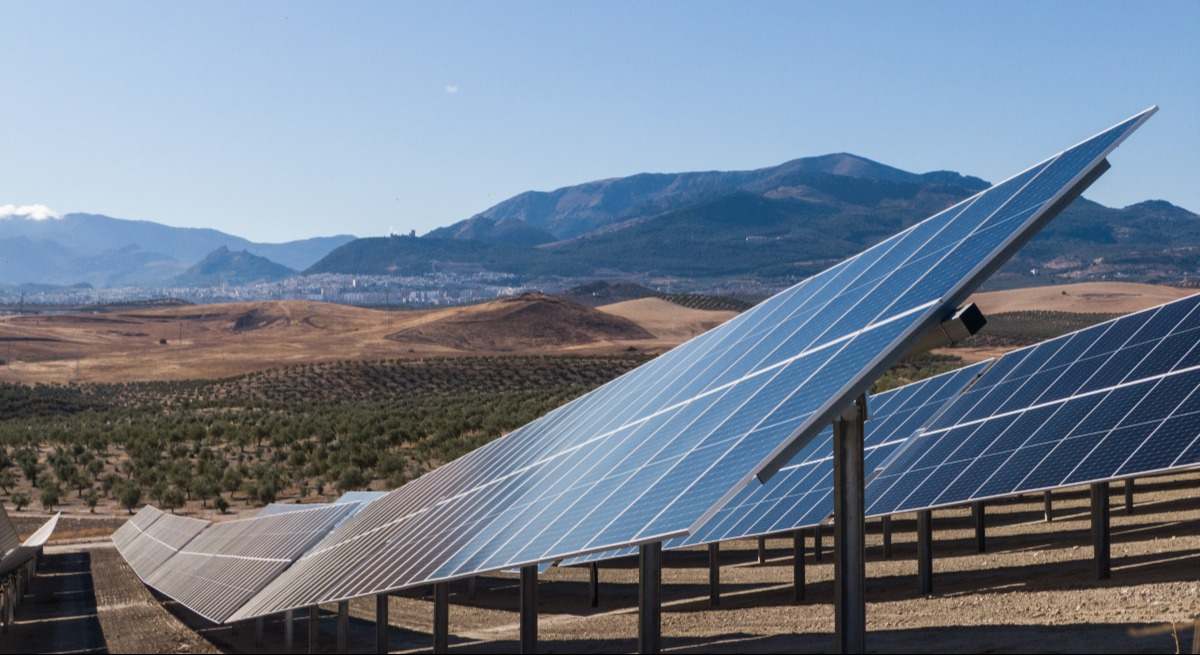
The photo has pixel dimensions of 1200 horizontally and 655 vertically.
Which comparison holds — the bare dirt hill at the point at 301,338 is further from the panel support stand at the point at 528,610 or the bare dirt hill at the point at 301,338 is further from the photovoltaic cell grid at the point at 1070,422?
the panel support stand at the point at 528,610

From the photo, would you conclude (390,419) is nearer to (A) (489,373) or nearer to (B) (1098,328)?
(A) (489,373)

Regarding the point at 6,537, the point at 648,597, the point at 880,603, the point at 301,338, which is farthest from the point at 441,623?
the point at 301,338

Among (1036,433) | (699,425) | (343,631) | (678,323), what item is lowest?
(343,631)

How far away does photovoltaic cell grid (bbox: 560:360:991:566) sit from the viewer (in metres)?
23.6

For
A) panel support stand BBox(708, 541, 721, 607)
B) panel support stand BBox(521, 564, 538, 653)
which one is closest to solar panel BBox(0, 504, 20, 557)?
panel support stand BBox(708, 541, 721, 607)

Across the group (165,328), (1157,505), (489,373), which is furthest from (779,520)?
(165,328)

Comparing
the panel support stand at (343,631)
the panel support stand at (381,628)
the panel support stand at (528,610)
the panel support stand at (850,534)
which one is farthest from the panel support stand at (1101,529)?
the panel support stand at (343,631)

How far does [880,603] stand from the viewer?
2295cm

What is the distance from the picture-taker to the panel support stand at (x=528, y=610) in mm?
16594

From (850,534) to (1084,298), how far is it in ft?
586

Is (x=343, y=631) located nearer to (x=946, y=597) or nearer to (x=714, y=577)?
(x=714, y=577)

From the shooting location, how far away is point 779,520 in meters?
23.8

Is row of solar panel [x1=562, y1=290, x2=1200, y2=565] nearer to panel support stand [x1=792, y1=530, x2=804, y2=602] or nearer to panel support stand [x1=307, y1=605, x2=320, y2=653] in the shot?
panel support stand [x1=792, y1=530, x2=804, y2=602]

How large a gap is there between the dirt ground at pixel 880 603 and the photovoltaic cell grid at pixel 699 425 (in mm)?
3354
